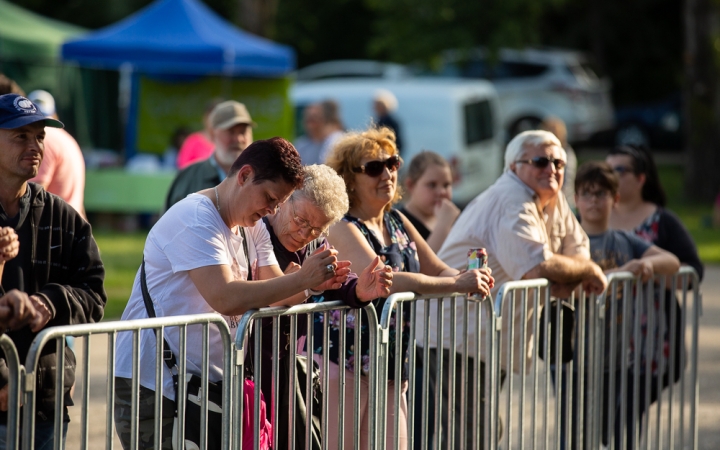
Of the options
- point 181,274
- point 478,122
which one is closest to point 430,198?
point 181,274

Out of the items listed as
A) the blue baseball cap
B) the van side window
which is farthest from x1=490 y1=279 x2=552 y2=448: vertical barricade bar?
the van side window

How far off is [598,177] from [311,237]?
2.17 m

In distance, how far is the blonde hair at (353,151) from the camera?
14.8 feet

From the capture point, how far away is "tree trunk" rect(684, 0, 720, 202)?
20125 mm

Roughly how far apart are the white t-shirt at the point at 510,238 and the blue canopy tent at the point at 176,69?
10.3m

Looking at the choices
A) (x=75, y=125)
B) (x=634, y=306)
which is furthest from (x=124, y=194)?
(x=634, y=306)

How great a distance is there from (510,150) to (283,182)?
6.28ft

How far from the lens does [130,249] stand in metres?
13.8

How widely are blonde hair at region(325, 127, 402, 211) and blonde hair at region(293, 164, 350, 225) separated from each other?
486 millimetres

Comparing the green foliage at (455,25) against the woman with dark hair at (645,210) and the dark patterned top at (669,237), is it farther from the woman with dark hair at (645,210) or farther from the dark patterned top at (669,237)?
the dark patterned top at (669,237)

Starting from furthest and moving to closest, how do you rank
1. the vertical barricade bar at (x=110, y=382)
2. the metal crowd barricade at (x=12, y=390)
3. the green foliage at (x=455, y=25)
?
the green foliage at (x=455, y=25)
the vertical barricade bar at (x=110, y=382)
the metal crowd barricade at (x=12, y=390)

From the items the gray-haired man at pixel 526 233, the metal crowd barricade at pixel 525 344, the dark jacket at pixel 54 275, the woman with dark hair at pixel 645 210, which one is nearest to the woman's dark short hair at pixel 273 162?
the dark jacket at pixel 54 275

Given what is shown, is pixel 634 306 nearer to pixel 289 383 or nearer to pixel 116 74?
pixel 289 383

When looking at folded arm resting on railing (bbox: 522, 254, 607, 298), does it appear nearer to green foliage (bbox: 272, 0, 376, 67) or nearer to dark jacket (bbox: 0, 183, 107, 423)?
dark jacket (bbox: 0, 183, 107, 423)
